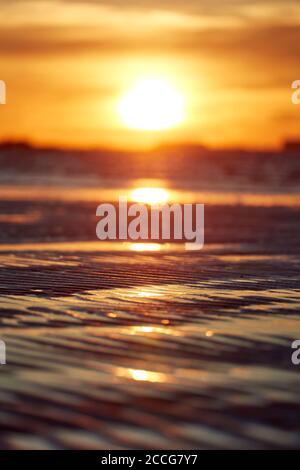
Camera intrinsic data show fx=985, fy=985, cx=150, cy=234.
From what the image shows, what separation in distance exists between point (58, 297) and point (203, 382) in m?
4.29

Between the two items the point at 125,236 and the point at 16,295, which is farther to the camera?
the point at 125,236

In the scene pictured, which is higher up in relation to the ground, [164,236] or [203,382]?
→ [164,236]

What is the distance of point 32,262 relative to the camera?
1526cm

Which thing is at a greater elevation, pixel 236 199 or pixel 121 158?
pixel 121 158

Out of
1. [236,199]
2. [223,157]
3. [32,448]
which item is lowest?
[32,448]

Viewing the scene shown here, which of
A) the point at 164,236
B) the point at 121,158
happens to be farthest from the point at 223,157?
the point at 164,236

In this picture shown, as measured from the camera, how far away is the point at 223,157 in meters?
102

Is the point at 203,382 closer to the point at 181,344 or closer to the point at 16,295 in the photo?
the point at 181,344

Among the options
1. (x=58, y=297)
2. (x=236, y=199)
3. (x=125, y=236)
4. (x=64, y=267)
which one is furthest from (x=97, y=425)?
(x=236, y=199)

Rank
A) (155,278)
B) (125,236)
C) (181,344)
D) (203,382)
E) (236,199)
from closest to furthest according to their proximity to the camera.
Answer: (203,382) < (181,344) < (155,278) < (125,236) < (236,199)

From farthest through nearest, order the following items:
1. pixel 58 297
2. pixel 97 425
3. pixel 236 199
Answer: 1. pixel 236 199
2. pixel 58 297
3. pixel 97 425

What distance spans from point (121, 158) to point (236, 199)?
67.4m

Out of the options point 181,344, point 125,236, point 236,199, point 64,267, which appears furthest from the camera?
point 236,199

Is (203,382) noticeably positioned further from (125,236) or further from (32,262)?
(125,236)
